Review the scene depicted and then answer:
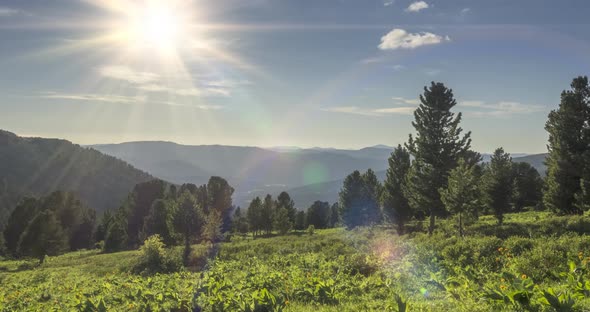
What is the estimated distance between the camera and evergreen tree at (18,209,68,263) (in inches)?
2071

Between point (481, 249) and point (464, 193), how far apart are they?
14678 millimetres

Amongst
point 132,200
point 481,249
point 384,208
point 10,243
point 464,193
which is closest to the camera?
point 481,249

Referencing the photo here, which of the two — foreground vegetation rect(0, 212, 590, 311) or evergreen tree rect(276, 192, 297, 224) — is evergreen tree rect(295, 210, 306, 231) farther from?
foreground vegetation rect(0, 212, 590, 311)

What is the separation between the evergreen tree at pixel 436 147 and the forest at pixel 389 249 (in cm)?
12

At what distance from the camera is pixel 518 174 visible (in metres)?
62.1

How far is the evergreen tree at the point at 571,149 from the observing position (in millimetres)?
32406

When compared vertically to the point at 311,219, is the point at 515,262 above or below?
above

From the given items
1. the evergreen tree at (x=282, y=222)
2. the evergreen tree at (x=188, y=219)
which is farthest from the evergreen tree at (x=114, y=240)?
the evergreen tree at (x=188, y=219)

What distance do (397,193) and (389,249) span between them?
25956 mm

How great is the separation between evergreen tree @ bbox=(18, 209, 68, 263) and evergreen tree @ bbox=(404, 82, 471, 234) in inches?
2178

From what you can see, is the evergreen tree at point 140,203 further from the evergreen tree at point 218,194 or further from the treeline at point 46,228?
the evergreen tree at point 218,194

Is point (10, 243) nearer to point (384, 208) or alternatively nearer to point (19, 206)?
point (19, 206)

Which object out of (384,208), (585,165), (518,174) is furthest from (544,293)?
(518,174)

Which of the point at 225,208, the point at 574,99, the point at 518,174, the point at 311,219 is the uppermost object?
the point at 574,99
